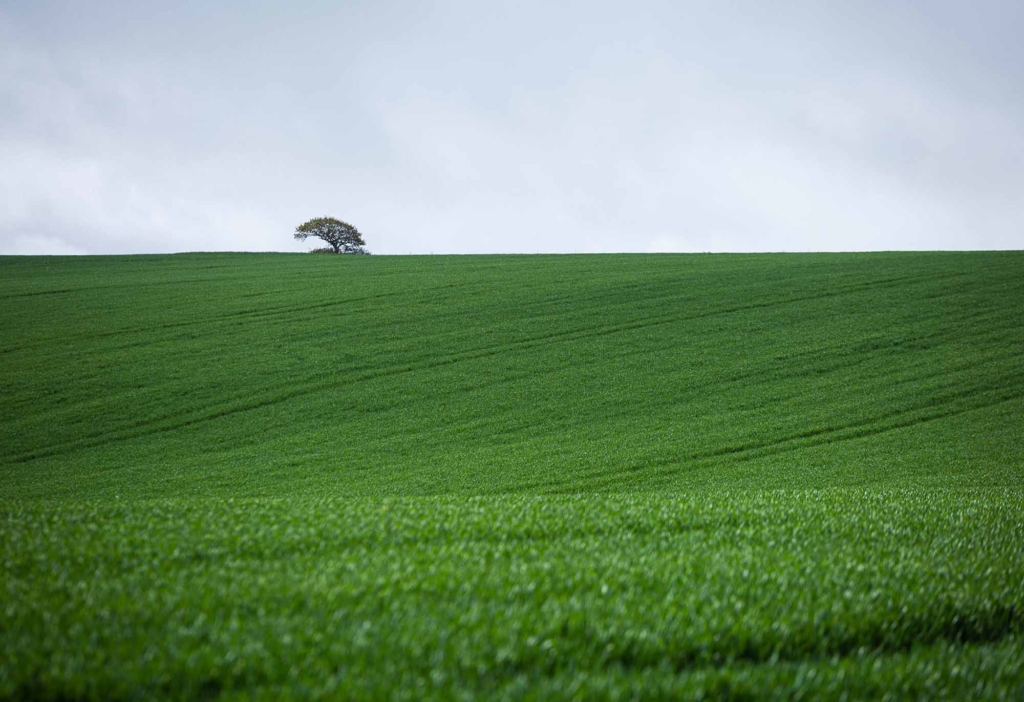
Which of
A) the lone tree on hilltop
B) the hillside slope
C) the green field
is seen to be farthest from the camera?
the lone tree on hilltop

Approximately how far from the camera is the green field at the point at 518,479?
391 cm

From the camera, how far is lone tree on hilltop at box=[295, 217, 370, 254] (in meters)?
94.9

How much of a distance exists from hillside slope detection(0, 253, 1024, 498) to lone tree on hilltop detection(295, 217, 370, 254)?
170 ft

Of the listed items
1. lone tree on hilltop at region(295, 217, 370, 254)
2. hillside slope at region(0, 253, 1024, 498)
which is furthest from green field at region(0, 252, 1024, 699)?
lone tree on hilltop at region(295, 217, 370, 254)

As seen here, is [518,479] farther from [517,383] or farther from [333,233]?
[333,233]

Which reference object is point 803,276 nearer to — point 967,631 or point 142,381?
point 142,381

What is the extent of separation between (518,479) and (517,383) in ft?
28.6

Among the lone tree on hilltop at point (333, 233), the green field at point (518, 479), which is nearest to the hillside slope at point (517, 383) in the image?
the green field at point (518, 479)

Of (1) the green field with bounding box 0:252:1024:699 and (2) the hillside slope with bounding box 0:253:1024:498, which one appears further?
(2) the hillside slope with bounding box 0:253:1024:498

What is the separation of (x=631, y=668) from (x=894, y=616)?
2128 millimetres

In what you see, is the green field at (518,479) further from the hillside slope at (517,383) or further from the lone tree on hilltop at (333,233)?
the lone tree on hilltop at (333,233)

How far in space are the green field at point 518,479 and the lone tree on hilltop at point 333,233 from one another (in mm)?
42263

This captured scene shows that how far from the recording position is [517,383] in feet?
84.3

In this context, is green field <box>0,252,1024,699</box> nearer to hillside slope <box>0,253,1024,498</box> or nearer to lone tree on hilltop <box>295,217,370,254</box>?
hillside slope <box>0,253,1024,498</box>
